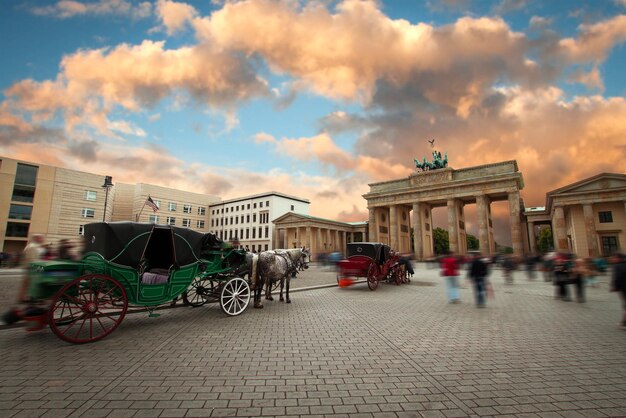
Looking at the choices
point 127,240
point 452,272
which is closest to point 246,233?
point 452,272

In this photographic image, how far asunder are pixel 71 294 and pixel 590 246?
4946cm

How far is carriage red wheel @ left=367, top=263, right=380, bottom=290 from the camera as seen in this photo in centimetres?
1439

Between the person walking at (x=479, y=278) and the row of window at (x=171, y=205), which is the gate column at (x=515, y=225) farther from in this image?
the row of window at (x=171, y=205)

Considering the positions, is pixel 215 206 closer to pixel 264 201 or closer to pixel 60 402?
pixel 264 201

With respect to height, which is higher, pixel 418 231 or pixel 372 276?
pixel 418 231

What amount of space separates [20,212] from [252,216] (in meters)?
41.4

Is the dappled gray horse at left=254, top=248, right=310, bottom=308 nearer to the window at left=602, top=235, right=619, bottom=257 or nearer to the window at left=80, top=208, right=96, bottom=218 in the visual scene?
the window at left=602, top=235, right=619, bottom=257

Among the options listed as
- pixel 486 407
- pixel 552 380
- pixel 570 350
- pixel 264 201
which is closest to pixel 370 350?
pixel 486 407

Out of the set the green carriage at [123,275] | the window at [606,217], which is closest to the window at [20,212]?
the green carriage at [123,275]

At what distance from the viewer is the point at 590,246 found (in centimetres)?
3559

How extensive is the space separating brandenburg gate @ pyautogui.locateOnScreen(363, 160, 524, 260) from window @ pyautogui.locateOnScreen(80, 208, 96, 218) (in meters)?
49.1

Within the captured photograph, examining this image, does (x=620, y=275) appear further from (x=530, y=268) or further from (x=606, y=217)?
(x=606, y=217)

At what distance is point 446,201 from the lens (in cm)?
5075

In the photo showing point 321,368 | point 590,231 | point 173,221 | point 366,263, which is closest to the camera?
point 321,368
